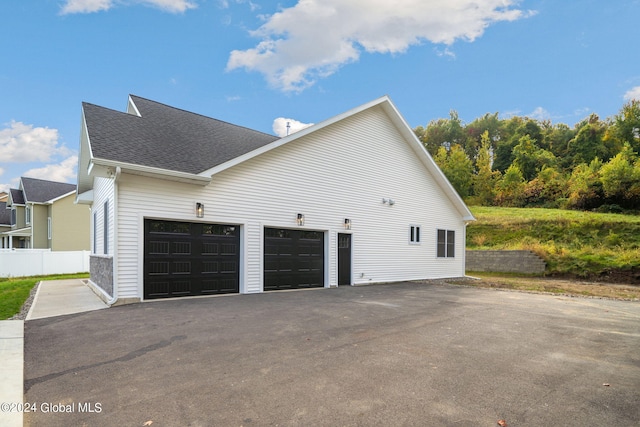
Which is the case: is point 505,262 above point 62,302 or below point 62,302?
below

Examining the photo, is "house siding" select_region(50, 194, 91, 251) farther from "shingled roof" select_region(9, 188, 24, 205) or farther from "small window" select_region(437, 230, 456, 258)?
"small window" select_region(437, 230, 456, 258)

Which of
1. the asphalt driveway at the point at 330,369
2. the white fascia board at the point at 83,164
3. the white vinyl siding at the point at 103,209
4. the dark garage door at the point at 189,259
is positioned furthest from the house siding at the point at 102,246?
the asphalt driveway at the point at 330,369

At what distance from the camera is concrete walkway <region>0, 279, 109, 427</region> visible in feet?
9.25

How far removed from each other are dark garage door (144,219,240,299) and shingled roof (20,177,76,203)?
19632 mm

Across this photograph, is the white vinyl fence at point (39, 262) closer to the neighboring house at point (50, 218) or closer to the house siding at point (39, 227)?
the neighboring house at point (50, 218)

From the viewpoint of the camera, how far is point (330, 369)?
12.1ft

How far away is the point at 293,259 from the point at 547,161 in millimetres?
33581

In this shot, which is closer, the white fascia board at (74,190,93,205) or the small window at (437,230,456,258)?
the white fascia board at (74,190,93,205)

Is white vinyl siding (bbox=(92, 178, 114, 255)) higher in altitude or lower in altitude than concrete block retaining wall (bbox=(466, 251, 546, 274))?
higher

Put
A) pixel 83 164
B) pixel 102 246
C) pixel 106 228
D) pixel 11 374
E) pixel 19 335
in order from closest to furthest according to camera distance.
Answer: pixel 11 374 < pixel 19 335 < pixel 106 228 < pixel 102 246 < pixel 83 164

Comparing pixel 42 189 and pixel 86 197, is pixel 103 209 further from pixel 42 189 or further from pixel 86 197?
pixel 42 189

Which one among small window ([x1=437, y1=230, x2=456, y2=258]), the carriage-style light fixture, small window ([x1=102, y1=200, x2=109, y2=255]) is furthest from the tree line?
small window ([x1=102, y1=200, x2=109, y2=255])

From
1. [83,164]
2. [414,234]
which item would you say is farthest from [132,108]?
[414,234]

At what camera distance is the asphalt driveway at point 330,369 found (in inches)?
107
